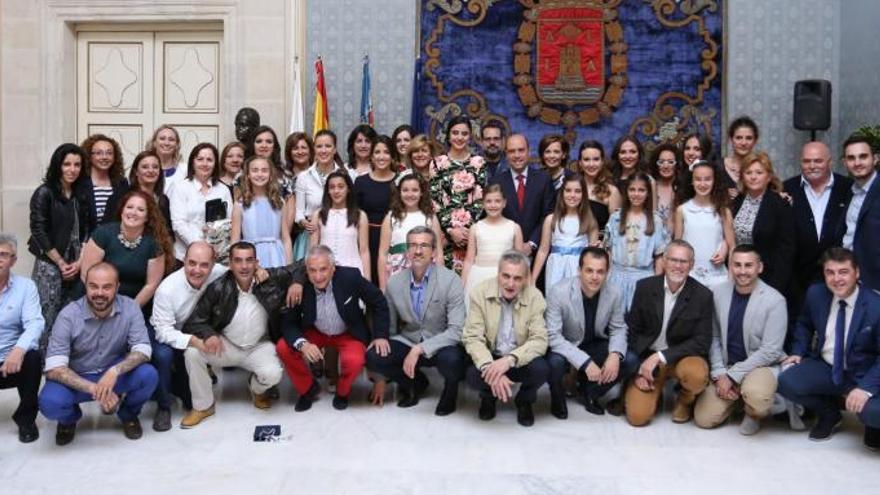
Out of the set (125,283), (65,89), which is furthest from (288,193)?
(65,89)

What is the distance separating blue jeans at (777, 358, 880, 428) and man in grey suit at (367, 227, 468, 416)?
1.59m

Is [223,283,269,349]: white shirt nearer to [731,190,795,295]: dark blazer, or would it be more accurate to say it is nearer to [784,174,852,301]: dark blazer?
[731,190,795,295]: dark blazer

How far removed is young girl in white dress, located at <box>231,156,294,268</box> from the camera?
5.28 metres

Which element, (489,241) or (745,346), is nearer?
(745,346)

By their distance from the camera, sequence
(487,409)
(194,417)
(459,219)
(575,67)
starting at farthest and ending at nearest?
(575,67) → (459,219) → (487,409) → (194,417)

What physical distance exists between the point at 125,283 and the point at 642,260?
2.80 meters

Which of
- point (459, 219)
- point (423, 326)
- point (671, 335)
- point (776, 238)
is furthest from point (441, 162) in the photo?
point (776, 238)

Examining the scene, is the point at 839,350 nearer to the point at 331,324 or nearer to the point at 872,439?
the point at 872,439

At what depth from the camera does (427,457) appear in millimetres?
4086

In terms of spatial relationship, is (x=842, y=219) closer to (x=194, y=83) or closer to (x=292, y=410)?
→ (x=292, y=410)

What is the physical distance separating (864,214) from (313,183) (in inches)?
123

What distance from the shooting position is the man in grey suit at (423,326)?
4.78 meters

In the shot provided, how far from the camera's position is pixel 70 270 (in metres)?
5.22

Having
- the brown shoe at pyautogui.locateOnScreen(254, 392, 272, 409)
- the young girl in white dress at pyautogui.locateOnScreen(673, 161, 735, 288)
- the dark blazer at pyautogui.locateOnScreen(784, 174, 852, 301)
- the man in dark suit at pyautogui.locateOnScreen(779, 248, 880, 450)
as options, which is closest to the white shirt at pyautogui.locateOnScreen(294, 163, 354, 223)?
the brown shoe at pyautogui.locateOnScreen(254, 392, 272, 409)
